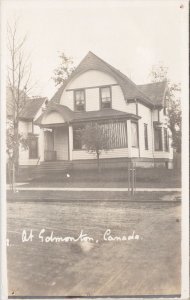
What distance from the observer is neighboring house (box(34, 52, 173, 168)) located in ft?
8.24

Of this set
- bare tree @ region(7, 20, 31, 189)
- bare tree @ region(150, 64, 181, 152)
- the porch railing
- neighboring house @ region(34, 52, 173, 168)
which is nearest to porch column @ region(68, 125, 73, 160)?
neighboring house @ region(34, 52, 173, 168)

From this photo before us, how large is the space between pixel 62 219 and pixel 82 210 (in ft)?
0.47

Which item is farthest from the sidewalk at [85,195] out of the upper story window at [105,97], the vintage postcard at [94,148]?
the upper story window at [105,97]

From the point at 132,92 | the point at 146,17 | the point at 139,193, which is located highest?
the point at 146,17

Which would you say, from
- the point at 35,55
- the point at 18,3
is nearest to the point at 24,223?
the point at 35,55

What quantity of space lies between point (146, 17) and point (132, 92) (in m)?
0.50

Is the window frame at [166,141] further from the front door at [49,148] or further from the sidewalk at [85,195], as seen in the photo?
the front door at [49,148]

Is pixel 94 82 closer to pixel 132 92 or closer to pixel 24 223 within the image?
pixel 132 92

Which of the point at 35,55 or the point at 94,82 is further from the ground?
the point at 35,55

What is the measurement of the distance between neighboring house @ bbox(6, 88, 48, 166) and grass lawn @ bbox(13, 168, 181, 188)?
0.36ft

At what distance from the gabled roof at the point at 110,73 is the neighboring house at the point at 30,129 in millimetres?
127

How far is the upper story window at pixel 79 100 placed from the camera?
8.28ft

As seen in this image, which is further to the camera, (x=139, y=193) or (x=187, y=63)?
(x=139, y=193)

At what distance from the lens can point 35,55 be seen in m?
2.54
